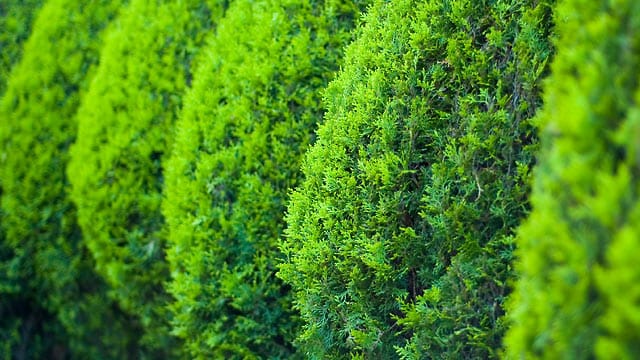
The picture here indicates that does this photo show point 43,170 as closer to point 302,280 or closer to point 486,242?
point 302,280

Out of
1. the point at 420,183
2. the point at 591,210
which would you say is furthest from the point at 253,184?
the point at 591,210

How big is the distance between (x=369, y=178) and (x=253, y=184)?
1.14 metres

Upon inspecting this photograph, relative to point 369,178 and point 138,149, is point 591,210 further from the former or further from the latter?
point 138,149

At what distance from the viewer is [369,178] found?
3215mm

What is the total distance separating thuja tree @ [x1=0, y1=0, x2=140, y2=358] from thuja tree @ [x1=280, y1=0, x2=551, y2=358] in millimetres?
3113

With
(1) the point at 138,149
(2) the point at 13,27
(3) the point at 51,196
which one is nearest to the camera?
(1) the point at 138,149

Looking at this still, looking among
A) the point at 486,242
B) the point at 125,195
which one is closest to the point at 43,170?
the point at 125,195

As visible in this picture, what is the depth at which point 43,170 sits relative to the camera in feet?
20.5

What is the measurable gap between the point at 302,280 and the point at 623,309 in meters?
1.99

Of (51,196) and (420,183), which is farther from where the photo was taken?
(51,196)

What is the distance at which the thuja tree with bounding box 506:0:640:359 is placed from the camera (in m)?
1.68

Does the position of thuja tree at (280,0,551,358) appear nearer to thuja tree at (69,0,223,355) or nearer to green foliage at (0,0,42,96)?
thuja tree at (69,0,223,355)

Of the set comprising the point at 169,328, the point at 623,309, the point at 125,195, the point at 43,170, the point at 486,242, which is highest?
the point at 623,309

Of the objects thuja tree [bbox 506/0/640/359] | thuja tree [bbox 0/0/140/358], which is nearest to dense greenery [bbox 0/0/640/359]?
thuja tree [bbox 506/0/640/359]
